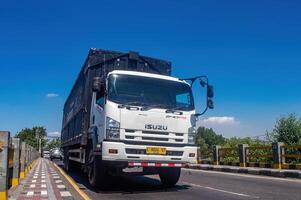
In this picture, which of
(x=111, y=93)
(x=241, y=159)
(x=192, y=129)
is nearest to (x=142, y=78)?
(x=111, y=93)

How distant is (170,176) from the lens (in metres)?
11.5

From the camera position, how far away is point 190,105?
10.8 m

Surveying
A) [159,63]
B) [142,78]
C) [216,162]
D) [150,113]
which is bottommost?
[216,162]

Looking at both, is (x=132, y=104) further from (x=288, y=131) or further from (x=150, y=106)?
(x=288, y=131)

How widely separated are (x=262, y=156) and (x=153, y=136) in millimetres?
11792

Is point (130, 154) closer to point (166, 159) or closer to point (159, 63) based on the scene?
point (166, 159)

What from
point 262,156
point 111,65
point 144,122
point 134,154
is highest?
point 111,65

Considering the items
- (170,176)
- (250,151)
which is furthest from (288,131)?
(170,176)

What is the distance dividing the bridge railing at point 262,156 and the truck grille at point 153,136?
9.20 meters

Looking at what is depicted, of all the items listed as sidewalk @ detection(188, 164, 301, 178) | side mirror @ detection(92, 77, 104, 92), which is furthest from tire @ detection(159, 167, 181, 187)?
sidewalk @ detection(188, 164, 301, 178)

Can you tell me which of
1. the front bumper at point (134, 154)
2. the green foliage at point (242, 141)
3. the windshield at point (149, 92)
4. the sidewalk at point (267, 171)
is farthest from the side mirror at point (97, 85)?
the green foliage at point (242, 141)

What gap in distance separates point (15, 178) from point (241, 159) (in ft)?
43.2

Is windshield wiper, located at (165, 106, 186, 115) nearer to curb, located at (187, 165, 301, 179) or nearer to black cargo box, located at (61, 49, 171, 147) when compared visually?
black cargo box, located at (61, 49, 171, 147)

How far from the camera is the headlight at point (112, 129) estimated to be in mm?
9570
